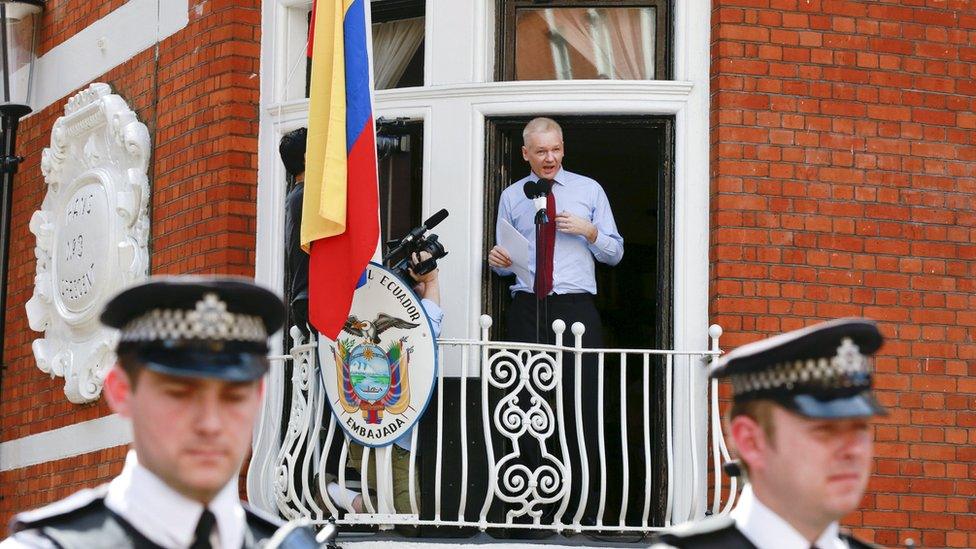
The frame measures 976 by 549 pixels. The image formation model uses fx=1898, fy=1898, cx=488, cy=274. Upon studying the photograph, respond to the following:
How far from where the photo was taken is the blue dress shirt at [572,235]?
8.34 meters

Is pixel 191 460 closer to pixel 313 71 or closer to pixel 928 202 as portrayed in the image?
pixel 313 71

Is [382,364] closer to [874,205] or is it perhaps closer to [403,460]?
[403,460]

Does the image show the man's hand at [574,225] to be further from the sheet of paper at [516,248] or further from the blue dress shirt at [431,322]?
the blue dress shirt at [431,322]

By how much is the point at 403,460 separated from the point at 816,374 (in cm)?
458

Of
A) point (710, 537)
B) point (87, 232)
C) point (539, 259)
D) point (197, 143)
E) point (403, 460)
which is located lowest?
point (403, 460)

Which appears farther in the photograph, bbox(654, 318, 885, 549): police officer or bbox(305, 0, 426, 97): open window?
bbox(305, 0, 426, 97): open window

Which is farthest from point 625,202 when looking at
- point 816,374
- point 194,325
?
point 194,325

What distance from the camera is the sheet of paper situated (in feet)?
27.2

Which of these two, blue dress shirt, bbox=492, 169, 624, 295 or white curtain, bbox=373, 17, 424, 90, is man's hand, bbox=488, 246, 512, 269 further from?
white curtain, bbox=373, 17, 424, 90

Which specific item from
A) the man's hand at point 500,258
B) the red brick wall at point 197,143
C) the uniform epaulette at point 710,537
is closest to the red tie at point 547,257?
the man's hand at point 500,258

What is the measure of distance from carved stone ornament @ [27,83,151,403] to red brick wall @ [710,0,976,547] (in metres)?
3.21

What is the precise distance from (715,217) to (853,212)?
63 centimetres

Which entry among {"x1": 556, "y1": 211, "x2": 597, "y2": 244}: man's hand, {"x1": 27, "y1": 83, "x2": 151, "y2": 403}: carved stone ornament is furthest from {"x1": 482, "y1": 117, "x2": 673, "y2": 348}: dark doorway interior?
{"x1": 27, "y1": 83, "x2": 151, "y2": 403}: carved stone ornament

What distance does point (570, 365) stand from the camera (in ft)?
26.8
